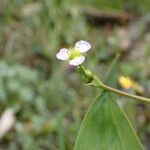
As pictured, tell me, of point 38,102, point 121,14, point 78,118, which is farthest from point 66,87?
point 121,14

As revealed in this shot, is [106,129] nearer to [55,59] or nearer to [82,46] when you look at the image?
[82,46]

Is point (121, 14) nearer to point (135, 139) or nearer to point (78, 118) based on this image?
point (78, 118)

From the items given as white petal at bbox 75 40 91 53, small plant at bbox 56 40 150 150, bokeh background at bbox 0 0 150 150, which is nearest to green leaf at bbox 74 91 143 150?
small plant at bbox 56 40 150 150

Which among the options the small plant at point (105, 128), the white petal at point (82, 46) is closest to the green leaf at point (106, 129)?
the small plant at point (105, 128)

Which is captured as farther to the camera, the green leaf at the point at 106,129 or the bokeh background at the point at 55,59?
the bokeh background at the point at 55,59

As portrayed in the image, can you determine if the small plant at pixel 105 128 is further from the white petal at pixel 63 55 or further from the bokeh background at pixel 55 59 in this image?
the bokeh background at pixel 55 59

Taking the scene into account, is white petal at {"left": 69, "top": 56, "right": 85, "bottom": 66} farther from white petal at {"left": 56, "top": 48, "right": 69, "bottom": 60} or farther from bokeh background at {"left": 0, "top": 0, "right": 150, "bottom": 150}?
bokeh background at {"left": 0, "top": 0, "right": 150, "bottom": 150}

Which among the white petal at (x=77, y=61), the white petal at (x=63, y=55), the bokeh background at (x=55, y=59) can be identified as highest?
the white petal at (x=77, y=61)
